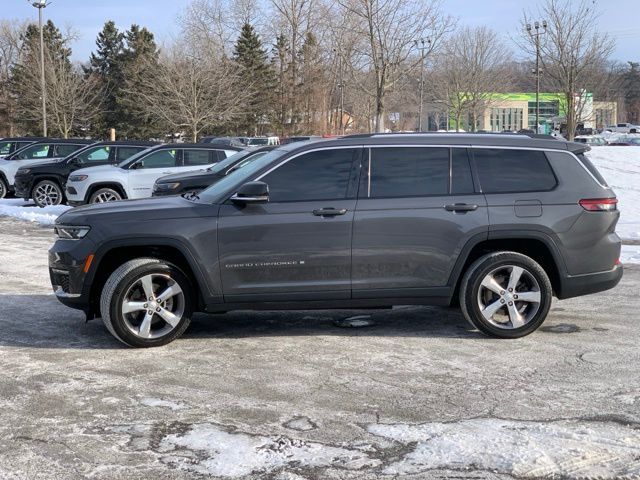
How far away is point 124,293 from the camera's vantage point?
6.18 m

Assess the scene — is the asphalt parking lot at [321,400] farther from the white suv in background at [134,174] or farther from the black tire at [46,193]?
A: the black tire at [46,193]

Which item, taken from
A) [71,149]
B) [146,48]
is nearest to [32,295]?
[71,149]

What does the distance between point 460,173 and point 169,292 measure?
268 centimetres

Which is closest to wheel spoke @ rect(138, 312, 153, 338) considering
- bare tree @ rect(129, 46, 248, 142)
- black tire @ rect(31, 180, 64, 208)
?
black tire @ rect(31, 180, 64, 208)

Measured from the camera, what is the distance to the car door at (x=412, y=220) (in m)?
6.36

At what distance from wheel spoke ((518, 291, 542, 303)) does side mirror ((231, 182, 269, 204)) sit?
2.35 m

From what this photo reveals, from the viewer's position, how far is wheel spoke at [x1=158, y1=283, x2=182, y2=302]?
628cm

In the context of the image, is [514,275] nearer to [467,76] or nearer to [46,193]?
[46,193]

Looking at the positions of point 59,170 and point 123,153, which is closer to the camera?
point 59,170

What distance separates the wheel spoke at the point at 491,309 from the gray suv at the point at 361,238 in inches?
0.5

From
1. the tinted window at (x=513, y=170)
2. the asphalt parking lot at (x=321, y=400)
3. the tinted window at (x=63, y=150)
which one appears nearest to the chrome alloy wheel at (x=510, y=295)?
the asphalt parking lot at (x=321, y=400)

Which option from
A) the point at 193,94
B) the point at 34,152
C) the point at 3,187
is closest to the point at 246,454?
the point at 3,187

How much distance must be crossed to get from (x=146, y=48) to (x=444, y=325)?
6035 centimetres

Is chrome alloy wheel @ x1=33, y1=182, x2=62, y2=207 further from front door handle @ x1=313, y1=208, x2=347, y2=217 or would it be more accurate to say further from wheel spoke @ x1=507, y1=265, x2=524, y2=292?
wheel spoke @ x1=507, y1=265, x2=524, y2=292
